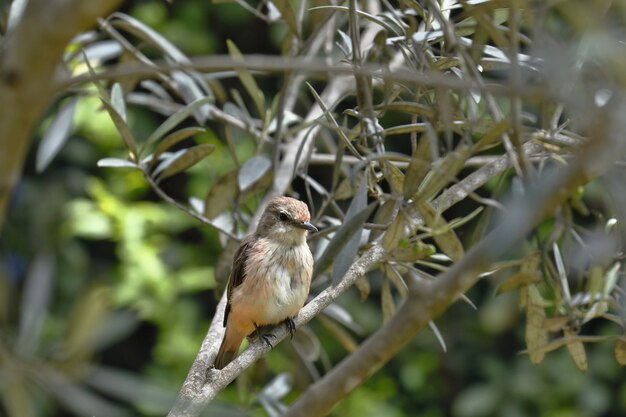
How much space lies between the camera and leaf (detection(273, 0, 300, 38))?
3.33 meters

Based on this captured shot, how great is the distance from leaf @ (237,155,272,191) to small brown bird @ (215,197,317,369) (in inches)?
11.8

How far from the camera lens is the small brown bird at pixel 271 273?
3.72 m

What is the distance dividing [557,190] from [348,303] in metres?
4.44

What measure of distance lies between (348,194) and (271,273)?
28.1 inches

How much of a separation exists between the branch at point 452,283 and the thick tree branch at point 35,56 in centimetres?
58

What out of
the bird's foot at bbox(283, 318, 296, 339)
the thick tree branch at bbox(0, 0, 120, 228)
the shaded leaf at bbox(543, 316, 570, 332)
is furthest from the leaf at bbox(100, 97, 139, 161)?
the thick tree branch at bbox(0, 0, 120, 228)

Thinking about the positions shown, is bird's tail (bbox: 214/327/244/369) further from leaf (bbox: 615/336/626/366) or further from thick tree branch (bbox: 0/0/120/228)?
thick tree branch (bbox: 0/0/120/228)

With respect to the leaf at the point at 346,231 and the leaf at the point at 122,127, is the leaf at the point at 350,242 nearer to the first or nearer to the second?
the leaf at the point at 346,231

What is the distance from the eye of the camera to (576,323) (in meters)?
2.84

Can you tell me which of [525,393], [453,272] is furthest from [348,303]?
[453,272]

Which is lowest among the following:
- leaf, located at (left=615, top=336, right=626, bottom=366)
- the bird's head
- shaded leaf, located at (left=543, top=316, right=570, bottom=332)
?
the bird's head

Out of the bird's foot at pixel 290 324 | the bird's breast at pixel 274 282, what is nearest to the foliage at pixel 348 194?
the bird's breast at pixel 274 282

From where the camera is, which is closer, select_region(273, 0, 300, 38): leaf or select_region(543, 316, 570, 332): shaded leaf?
select_region(543, 316, 570, 332): shaded leaf

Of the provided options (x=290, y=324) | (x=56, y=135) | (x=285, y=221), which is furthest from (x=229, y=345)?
(x=56, y=135)
